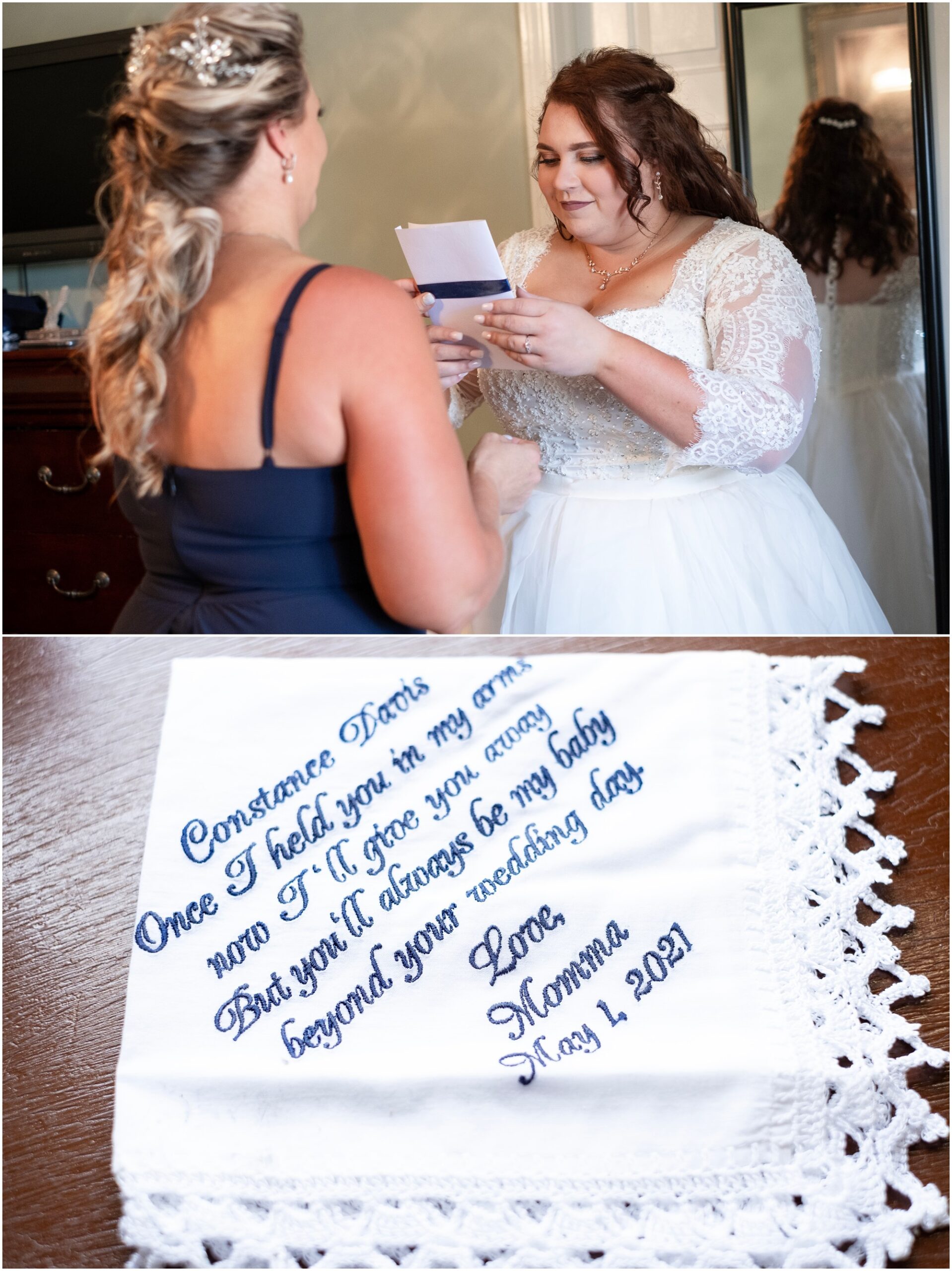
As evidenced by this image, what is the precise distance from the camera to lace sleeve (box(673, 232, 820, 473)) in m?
0.73

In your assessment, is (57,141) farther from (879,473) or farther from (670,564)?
(879,473)

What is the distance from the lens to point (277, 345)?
57 centimetres

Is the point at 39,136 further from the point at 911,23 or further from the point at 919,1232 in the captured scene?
the point at 919,1232

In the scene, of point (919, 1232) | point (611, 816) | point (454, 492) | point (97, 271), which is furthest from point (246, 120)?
point (919, 1232)

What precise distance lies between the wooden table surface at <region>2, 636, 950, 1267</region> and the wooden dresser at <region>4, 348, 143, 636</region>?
0.85ft

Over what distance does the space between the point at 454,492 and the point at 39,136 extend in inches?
24.2

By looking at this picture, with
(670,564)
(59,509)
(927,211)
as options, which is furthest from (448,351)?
(59,509)

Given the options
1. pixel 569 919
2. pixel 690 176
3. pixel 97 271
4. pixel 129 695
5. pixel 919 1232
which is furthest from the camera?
pixel 97 271

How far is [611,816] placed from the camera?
62 centimetres

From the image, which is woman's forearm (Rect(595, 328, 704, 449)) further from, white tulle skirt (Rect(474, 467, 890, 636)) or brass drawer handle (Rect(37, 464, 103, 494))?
brass drawer handle (Rect(37, 464, 103, 494))

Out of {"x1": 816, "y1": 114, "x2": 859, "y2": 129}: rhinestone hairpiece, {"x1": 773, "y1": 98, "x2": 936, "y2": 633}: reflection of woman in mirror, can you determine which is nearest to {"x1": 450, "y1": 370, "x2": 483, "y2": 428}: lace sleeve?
{"x1": 773, "y1": 98, "x2": 936, "y2": 633}: reflection of woman in mirror

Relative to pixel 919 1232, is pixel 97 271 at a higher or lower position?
higher

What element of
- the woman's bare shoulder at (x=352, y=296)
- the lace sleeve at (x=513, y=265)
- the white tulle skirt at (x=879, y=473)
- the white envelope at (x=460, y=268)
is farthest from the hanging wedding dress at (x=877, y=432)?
the woman's bare shoulder at (x=352, y=296)

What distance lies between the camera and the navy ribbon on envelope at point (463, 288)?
68cm
